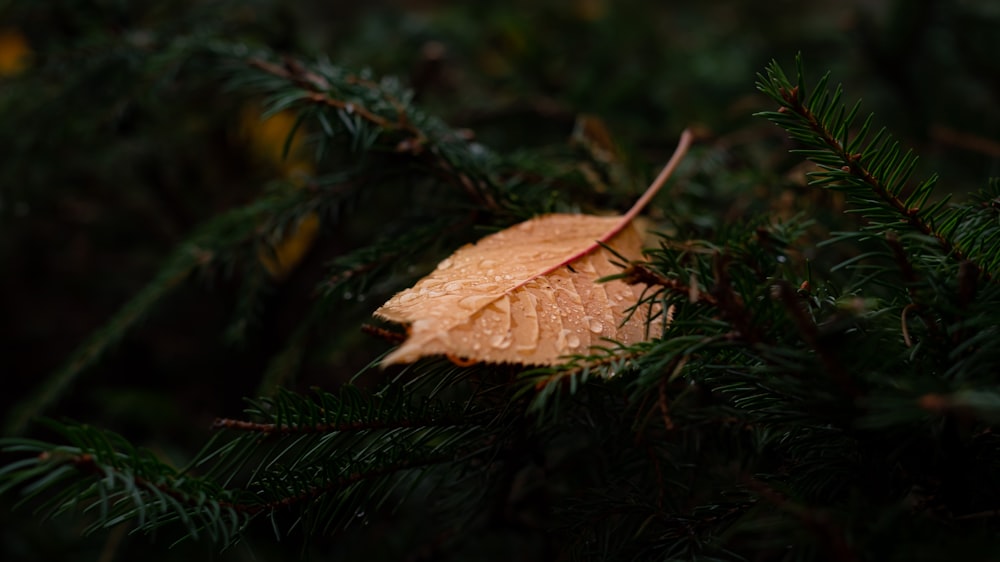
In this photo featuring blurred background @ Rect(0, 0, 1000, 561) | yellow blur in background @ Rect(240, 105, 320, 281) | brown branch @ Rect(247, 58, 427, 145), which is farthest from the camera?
yellow blur in background @ Rect(240, 105, 320, 281)

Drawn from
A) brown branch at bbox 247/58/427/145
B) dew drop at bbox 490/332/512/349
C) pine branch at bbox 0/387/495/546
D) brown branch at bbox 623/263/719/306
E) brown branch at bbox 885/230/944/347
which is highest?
brown branch at bbox 885/230/944/347

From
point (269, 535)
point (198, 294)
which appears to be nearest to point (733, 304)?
point (269, 535)

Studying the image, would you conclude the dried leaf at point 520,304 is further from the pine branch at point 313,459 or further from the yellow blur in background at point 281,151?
the yellow blur in background at point 281,151

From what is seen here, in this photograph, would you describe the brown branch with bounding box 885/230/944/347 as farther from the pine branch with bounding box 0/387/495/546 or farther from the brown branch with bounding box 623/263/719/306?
the pine branch with bounding box 0/387/495/546

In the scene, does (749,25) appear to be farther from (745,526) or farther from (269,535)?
(745,526)

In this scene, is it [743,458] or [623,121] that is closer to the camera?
[743,458]

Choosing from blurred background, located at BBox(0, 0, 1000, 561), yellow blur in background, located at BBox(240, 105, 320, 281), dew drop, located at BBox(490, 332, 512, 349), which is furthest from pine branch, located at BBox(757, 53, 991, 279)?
yellow blur in background, located at BBox(240, 105, 320, 281)
